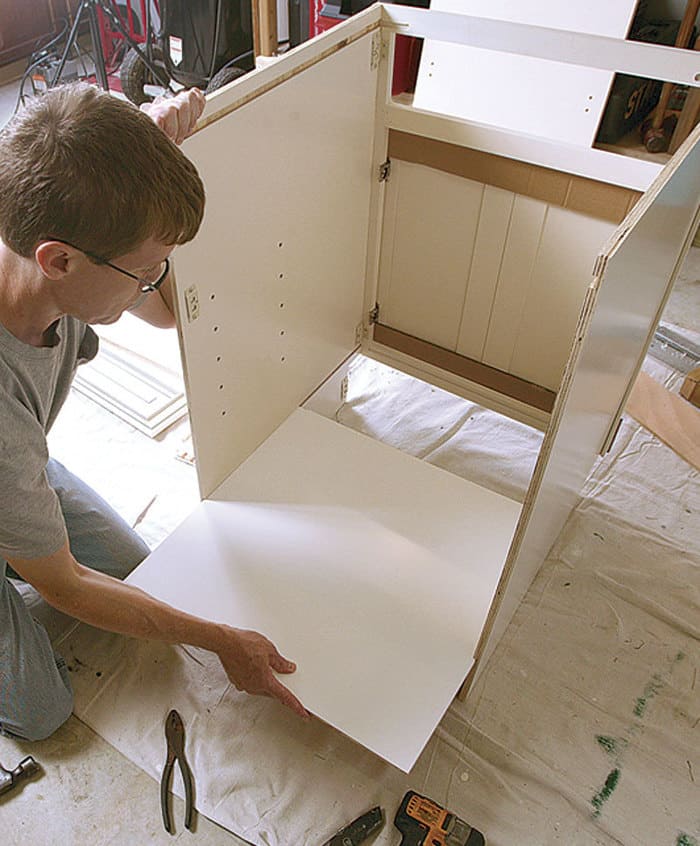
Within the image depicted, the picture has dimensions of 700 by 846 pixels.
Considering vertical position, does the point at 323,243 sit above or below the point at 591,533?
above

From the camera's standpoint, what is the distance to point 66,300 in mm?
828

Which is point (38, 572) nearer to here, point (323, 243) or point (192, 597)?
point (192, 597)

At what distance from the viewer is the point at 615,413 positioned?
164cm

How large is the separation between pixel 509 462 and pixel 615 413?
31 centimetres

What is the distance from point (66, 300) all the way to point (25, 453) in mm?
221

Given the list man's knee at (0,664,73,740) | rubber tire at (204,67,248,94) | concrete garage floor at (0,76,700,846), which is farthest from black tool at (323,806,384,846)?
rubber tire at (204,67,248,94)

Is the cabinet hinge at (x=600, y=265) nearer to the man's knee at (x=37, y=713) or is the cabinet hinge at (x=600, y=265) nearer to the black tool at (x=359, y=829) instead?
the black tool at (x=359, y=829)

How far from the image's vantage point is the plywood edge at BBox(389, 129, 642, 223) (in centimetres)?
136

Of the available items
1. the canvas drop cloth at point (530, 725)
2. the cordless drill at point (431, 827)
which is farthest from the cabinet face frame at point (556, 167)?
the cordless drill at point (431, 827)

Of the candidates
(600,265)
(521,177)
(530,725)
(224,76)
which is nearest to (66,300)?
(600,265)

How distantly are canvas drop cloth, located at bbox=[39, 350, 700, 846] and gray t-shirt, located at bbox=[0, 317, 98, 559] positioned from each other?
1.76ft

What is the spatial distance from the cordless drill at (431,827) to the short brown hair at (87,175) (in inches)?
39.0

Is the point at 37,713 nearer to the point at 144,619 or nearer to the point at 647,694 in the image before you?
the point at 144,619

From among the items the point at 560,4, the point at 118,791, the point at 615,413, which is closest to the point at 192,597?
the point at 118,791
